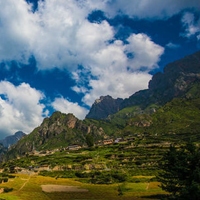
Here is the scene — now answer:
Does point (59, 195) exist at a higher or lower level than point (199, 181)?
lower

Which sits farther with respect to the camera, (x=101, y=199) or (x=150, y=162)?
(x=150, y=162)

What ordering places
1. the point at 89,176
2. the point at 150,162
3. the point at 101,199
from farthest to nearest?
the point at 150,162 → the point at 89,176 → the point at 101,199

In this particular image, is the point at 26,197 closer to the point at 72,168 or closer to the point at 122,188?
the point at 122,188

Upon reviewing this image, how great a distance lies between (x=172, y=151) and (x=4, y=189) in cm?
4985

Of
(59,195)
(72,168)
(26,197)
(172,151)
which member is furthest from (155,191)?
(72,168)

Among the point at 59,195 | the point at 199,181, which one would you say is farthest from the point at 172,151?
the point at 59,195

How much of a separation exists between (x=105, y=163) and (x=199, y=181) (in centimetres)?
7854

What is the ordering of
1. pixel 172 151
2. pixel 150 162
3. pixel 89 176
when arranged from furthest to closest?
pixel 150 162
pixel 89 176
pixel 172 151

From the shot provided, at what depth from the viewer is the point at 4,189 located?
50.2 metres


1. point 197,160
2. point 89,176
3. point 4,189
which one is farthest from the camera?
point 89,176

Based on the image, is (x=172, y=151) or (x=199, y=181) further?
(x=172, y=151)

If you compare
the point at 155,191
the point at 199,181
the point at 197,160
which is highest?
the point at 197,160

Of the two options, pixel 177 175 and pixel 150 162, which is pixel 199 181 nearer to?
pixel 177 175

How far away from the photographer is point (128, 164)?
305 feet
